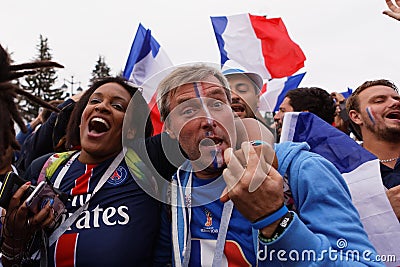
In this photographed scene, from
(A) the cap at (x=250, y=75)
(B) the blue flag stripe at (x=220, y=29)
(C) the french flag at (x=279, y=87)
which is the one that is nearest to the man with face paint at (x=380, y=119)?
(A) the cap at (x=250, y=75)

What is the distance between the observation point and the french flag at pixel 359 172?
6.97 feet

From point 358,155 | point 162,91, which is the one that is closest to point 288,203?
point 162,91

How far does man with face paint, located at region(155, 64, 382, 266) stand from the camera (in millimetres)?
1312

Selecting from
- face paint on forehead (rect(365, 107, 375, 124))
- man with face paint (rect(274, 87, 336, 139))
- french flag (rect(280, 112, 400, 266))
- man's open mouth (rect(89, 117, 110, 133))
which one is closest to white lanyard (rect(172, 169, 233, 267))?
man's open mouth (rect(89, 117, 110, 133))

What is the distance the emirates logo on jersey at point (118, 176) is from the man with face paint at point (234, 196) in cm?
38

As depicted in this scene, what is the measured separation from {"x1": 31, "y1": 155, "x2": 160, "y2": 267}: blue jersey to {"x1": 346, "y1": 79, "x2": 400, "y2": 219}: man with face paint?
1.41 m

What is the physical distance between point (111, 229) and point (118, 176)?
0.30 meters

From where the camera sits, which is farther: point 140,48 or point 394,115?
point 140,48

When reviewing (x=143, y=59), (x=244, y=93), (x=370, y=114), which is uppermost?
(x=143, y=59)

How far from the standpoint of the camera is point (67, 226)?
2.17 m

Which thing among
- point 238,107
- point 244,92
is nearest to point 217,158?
point 238,107

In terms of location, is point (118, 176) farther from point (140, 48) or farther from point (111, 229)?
point (140, 48)

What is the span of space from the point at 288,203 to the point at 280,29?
519 cm

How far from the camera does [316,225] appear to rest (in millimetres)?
1410
